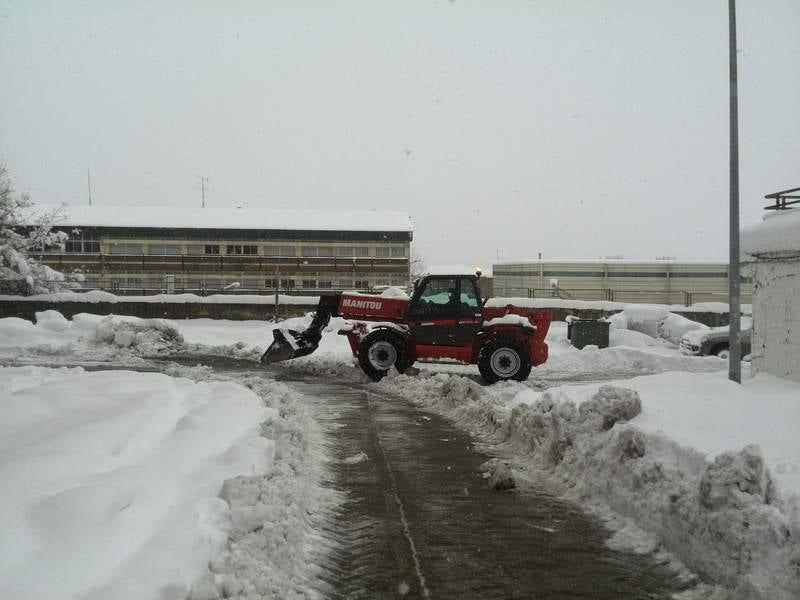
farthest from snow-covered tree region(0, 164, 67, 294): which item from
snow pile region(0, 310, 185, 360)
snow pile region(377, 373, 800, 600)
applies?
snow pile region(377, 373, 800, 600)

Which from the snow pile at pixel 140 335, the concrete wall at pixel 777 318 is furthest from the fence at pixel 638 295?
the concrete wall at pixel 777 318

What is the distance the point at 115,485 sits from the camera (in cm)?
498

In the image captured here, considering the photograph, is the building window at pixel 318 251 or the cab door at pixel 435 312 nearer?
the cab door at pixel 435 312

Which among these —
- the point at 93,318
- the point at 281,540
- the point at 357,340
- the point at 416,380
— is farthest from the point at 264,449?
the point at 93,318

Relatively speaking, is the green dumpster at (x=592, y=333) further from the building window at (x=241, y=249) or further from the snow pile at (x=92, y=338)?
the building window at (x=241, y=249)

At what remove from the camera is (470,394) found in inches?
455

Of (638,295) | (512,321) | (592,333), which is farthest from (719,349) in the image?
(638,295)

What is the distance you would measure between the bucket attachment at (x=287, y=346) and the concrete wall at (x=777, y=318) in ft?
32.0

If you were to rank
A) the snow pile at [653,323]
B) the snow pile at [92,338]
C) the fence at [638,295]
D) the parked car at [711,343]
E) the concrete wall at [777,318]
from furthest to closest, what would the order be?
the fence at [638,295], the snow pile at [653,323], the snow pile at [92,338], the parked car at [711,343], the concrete wall at [777,318]

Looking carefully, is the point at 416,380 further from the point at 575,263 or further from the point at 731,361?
the point at 575,263

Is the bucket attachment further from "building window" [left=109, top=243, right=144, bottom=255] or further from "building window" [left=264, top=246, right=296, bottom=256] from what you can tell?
"building window" [left=109, top=243, right=144, bottom=255]

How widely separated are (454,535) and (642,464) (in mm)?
1608

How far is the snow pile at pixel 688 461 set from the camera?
4.12 metres

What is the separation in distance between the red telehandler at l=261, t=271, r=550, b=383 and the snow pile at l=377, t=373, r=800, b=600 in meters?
4.52
